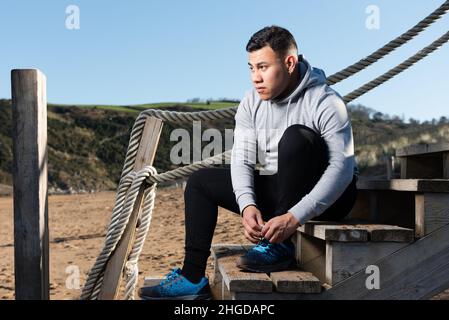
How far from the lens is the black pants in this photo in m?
2.15

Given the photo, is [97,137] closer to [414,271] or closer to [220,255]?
[220,255]

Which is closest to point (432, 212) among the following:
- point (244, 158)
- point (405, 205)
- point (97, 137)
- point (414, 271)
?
point (414, 271)

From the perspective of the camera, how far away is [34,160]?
2736 mm

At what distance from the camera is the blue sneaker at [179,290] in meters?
2.34

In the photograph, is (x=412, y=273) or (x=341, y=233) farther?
(x=412, y=273)

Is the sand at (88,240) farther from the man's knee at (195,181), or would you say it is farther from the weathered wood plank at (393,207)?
the man's knee at (195,181)

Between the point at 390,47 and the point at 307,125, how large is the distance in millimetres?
1131

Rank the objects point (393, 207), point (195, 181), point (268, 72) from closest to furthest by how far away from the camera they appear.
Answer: point (268, 72), point (195, 181), point (393, 207)

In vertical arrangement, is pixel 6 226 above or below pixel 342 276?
below

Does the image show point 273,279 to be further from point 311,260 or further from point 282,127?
point 282,127

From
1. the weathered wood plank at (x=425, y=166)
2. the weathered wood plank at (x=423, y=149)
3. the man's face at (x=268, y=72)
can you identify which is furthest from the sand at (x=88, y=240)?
the man's face at (x=268, y=72)

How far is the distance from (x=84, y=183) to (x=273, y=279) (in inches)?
964

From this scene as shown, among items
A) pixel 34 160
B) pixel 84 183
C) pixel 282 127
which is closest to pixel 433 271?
pixel 282 127

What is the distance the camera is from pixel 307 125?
7.51ft
